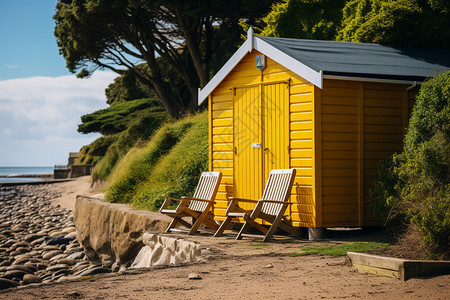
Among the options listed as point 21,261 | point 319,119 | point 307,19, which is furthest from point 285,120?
point 307,19

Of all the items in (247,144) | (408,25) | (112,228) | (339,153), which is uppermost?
(408,25)

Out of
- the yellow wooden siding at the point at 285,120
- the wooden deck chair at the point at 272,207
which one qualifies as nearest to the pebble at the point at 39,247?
the yellow wooden siding at the point at 285,120

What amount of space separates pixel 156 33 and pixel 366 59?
1700 centimetres

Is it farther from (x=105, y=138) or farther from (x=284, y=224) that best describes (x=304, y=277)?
(x=105, y=138)

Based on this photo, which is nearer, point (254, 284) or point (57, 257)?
point (254, 284)

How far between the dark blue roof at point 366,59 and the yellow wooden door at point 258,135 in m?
0.73

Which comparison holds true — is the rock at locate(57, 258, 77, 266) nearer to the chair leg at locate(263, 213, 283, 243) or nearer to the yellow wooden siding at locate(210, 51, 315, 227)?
the yellow wooden siding at locate(210, 51, 315, 227)

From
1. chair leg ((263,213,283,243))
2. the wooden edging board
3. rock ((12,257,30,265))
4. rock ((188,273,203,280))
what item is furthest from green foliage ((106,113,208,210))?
the wooden edging board

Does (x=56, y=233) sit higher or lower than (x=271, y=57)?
lower

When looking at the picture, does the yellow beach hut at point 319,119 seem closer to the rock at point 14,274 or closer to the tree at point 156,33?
the rock at point 14,274

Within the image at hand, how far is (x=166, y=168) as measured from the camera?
48.4 feet

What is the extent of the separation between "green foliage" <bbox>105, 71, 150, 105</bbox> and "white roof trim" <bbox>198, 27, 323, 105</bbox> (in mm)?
16436

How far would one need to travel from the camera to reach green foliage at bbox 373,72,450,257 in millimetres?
5848

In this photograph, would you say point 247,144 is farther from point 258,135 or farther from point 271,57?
point 271,57
